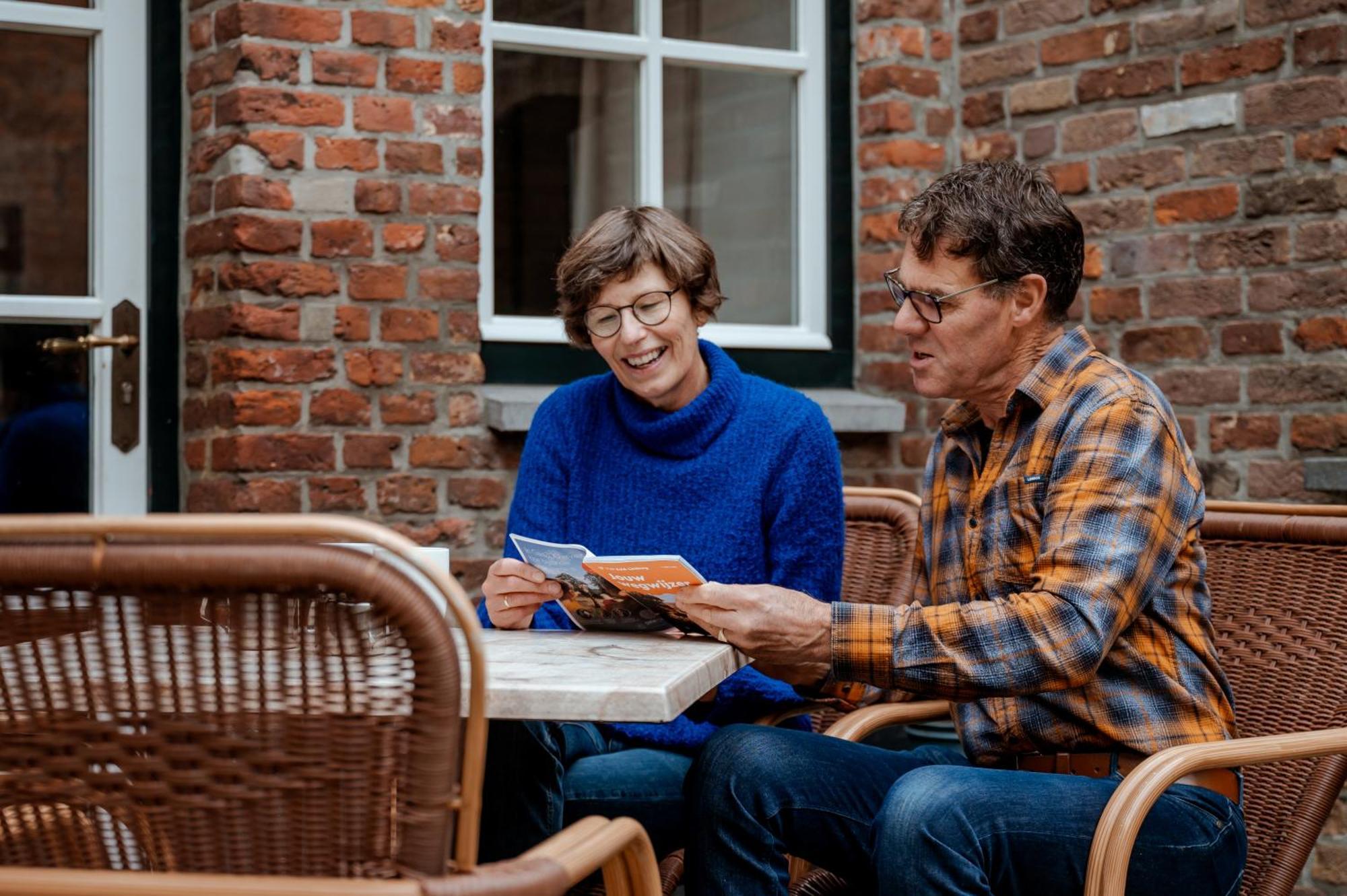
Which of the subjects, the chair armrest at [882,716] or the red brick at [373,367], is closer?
the chair armrest at [882,716]

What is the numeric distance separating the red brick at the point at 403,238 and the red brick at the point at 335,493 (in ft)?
1.83

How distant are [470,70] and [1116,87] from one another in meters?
1.63

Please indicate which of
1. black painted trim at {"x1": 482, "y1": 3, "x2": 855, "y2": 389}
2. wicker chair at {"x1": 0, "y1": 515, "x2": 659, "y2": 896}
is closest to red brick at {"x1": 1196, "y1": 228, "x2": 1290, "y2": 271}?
black painted trim at {"x1": 482, "y1": 3, "x2": 855, "y2": 389}

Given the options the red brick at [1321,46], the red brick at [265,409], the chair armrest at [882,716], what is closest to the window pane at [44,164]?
the red brick at [265,409]

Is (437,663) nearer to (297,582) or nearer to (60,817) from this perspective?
(297,582)

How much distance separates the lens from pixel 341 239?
354cm

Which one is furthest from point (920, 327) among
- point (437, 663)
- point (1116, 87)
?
point (1116, 87)

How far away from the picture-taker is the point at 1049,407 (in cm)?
204

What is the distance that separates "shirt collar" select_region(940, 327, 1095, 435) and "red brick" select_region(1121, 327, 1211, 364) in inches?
69.0

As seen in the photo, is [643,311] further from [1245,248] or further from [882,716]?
[1245,248]

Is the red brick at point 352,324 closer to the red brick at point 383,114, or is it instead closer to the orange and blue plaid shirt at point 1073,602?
the red brick at point 383,114

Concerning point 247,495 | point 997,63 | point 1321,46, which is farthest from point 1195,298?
point 247,495

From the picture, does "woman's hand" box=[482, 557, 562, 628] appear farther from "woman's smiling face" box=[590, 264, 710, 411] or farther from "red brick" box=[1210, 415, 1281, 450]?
"red brick" box=[1210, 415, 1281, 450]

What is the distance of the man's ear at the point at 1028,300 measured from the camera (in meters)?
2.11
